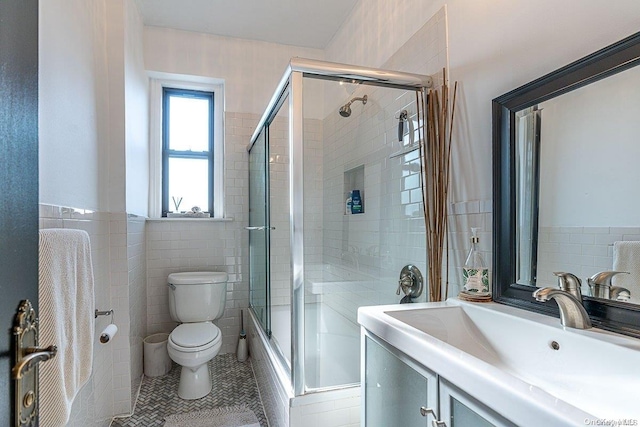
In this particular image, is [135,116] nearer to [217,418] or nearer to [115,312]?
[115,312]

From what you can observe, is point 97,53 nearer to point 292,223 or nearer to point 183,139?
point 183,139

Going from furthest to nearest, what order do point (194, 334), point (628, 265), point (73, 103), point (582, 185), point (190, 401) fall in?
1. point (194, 334)
2. point (190, 401)
3. point (73, 103)
4. point (582, 185)
5. point (628, 265)

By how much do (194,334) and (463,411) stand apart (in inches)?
80.9

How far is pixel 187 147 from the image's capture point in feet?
10.0

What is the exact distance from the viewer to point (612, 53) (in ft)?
2.81

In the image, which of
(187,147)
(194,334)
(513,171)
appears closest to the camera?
(513,171)

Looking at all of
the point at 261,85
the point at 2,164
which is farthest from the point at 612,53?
the point at 261,85

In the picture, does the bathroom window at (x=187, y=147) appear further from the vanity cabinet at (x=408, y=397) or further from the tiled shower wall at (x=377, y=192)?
the vanity cabinet at (x=408, y=397)

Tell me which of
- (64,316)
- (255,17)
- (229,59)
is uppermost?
(255,17)

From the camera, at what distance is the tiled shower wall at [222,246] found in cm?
278

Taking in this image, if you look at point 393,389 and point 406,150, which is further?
point 406,150

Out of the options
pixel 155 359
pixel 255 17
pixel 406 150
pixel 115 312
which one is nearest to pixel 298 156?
pixel 406 150

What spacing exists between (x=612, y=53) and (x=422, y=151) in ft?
2.70

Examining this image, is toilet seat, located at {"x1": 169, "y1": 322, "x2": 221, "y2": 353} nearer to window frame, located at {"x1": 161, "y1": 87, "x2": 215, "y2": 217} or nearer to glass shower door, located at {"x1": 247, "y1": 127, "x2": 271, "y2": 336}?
glass shower door, located at {"x1": 247, "y1": 127, "x2": 271, "y2": 336}
